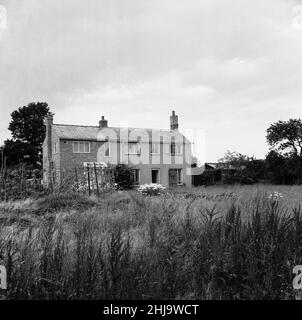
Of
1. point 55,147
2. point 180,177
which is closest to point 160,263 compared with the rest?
point 55,147

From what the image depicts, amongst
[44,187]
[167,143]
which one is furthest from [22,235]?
[167,143]

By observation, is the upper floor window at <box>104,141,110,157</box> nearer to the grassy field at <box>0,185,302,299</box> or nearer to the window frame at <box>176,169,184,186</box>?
the window frame at <box>176,169,184,186</box>

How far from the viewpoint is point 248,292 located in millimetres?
3021

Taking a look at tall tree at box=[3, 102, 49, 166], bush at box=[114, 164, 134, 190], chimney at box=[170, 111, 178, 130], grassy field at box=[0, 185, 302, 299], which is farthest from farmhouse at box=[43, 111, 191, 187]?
grassy field at box=[0, 185, 302, 299]

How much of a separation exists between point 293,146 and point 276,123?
2.72 meters

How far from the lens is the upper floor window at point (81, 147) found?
30367 mm

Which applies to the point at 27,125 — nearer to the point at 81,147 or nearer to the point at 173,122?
the point at 81,147

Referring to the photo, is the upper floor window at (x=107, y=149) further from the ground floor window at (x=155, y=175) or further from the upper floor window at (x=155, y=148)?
the ground floor window at (x=155, y=175)

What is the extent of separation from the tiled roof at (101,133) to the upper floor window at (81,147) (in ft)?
1.49

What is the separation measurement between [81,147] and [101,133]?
6.86ft

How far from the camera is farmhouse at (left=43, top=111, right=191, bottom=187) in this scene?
30000 millimetres

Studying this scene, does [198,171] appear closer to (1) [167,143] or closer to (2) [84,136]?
(1) [167,143]

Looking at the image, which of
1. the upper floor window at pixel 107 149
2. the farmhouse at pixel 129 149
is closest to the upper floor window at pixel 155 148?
the farmhouse at pixel 129 149

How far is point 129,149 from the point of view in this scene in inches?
1267
